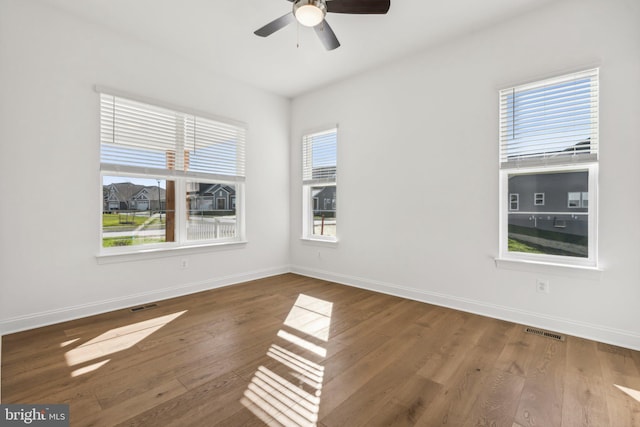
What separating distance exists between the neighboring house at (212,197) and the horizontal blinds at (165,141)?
19 centimetres

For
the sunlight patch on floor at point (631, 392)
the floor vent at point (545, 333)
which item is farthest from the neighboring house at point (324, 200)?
the sunlight patch on floor at point (631, 392)

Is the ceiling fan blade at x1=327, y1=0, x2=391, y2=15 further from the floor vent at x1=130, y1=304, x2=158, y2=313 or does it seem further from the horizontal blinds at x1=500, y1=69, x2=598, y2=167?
the floor vent at x1=130, y1=304, x2=158, y2=313

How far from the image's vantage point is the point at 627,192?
2.56 meters

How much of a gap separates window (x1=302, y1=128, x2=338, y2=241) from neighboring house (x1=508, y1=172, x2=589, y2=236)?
246cm

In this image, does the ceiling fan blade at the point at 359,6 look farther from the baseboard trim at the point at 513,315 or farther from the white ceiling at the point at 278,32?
the baseboard trim at the point at 513,315

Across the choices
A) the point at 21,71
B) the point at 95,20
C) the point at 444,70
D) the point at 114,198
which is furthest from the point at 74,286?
the point at 444,70

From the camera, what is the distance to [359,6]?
2.43 m

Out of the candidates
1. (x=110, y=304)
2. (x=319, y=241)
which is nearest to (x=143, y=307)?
(x=110, y=304)

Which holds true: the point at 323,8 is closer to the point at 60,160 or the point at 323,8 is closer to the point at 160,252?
the point at 60,160

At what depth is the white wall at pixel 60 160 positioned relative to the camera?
9.20 feet

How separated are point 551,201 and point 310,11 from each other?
287 cm

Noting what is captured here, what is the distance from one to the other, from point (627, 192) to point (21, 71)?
18.3 feet

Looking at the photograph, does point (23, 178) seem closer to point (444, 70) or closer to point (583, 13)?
point (444, 70)

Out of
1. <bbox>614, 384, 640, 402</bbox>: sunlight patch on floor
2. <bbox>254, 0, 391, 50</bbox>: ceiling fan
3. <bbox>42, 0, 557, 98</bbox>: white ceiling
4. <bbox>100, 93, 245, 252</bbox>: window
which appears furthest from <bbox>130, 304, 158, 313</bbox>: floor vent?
<bbox>614, 384, 640, 402</bbox>: sunlight patch on floor
